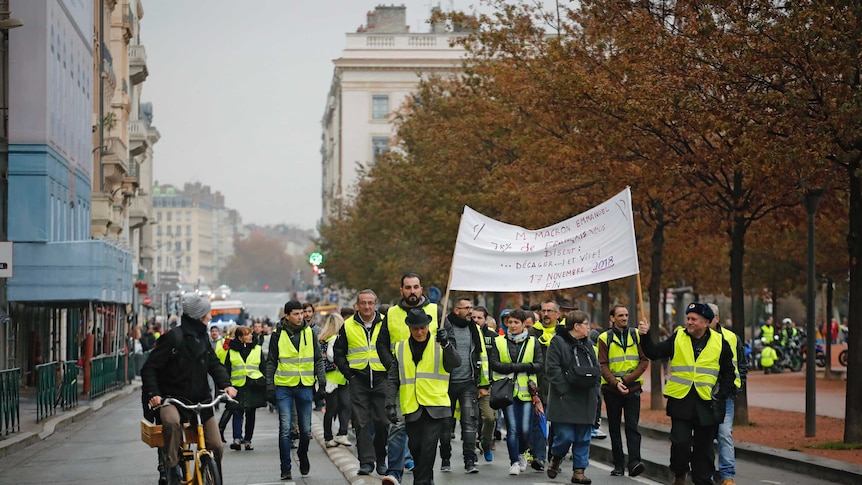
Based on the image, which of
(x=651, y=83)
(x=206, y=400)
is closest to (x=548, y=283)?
(x=206, y=400)

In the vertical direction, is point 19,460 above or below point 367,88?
below

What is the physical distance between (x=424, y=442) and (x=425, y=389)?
1.42ft

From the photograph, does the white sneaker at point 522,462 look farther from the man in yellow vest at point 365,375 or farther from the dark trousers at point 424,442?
the dark trousers at point 424,442

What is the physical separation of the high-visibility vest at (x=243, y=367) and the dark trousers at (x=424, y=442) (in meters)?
8.13

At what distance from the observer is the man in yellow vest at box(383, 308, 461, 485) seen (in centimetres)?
1218

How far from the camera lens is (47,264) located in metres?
34.8

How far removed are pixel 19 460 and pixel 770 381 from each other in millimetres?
24477

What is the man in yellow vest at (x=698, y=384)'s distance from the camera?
13.1 meters

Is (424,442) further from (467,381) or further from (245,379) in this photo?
(245,379)

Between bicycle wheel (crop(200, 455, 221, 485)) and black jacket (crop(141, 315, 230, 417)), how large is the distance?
614mm

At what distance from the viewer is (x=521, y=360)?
1639cm

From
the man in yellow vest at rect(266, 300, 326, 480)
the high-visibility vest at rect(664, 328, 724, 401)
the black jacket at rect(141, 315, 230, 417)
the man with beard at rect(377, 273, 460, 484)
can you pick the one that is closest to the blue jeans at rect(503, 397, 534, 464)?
the man in yellow vest at rect(266, 300, 326, 480)

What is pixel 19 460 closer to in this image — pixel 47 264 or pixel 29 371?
pixel 47 264

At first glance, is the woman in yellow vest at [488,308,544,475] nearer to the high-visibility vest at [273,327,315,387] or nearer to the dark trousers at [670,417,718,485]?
the high-visibility vest at [273,327,315,387]
